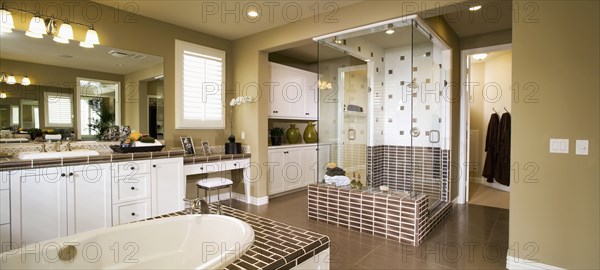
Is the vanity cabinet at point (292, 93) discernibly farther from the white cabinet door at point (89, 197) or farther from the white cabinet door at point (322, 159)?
the white cabinet door at point (89, 197)

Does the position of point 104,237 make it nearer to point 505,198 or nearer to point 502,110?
point 505,198

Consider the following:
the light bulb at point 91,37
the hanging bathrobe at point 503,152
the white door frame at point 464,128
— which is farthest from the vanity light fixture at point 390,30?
the hanging bathrobe at point 503,152

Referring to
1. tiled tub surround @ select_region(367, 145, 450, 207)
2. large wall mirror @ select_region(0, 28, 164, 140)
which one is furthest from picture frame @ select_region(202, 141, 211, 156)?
tiled tub surround @ select_region(367, 145, 450, 207)

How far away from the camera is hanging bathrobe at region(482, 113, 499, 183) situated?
5.68 metres

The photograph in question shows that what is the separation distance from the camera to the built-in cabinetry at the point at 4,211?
7.78 ft

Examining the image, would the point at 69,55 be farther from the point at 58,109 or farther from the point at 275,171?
the point at 275,171

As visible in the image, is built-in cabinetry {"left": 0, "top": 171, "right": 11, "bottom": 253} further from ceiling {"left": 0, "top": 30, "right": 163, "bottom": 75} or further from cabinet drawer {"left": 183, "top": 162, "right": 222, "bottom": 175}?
cabinet drawer {"left": 183, "top": 162, "right": 222, "bottom": 175}

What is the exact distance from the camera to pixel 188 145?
4.19 m

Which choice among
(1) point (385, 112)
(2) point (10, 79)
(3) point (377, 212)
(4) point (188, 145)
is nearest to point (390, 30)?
(1) point (385, 112)

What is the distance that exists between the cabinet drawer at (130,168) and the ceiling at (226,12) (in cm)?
184

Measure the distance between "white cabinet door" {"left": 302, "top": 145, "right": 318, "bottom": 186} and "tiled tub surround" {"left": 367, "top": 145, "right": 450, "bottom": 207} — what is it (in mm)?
1528

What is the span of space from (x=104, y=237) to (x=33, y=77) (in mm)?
2360

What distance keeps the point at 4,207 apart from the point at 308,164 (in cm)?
414

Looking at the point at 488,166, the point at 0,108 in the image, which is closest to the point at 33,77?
the point at 0,108
